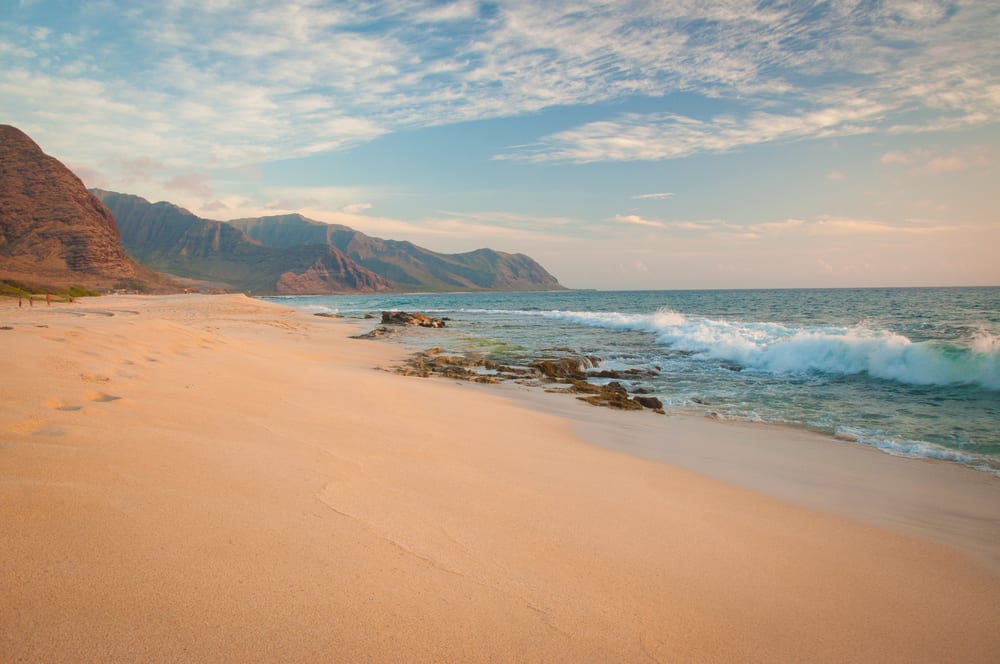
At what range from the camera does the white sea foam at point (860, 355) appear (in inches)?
432

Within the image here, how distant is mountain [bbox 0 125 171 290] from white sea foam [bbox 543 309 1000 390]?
7309cm

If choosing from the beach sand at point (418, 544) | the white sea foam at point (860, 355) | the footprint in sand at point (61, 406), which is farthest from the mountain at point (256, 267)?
the beach sand at point (418, 544)

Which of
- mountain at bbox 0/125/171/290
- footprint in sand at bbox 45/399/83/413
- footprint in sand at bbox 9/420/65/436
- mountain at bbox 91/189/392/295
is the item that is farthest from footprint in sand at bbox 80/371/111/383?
mountain at bbox 91/189/392/295

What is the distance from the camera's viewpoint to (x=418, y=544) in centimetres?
256

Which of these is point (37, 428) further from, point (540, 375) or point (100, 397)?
point (540, 375)

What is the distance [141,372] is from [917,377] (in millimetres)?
15439

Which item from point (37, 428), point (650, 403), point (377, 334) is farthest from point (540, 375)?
point (377, 334)

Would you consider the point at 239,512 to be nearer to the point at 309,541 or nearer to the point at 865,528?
the point at 309,541

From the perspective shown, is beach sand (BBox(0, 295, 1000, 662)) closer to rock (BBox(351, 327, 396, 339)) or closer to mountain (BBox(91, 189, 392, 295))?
rock (BBox(351, 327, 396, 339))

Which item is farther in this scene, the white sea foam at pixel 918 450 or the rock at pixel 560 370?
the rock at pixel 560 370

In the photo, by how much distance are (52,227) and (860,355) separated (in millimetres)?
97790

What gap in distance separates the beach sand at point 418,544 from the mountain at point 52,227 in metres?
74.1

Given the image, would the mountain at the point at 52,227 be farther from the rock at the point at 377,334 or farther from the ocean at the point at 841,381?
the ocean at the point at 841,381

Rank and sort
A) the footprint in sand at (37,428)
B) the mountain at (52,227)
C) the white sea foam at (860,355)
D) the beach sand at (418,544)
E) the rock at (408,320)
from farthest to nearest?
the mountain at (52,227) < the rock at (408,320) < the white sea foam at (860,355) < the footprint in sand at (37,428) < the beach sand at (418,544)
